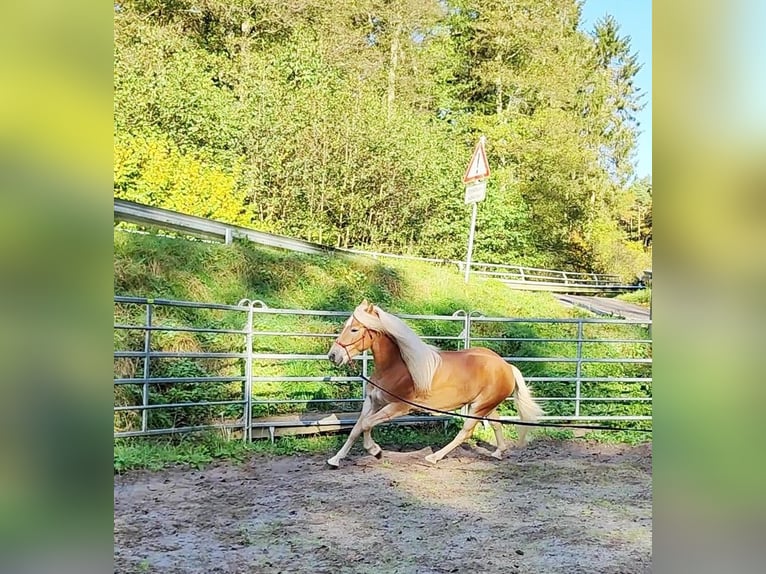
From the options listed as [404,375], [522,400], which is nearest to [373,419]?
[404,375]

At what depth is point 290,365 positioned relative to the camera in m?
2.78

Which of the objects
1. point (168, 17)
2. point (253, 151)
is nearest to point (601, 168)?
point (253, 151)

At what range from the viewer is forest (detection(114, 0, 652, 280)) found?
105 inches

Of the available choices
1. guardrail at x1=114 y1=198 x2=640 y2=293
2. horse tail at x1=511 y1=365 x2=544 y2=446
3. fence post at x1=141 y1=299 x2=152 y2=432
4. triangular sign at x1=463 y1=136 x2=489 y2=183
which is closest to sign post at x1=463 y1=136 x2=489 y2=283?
triangular sign at x1=463 y1=136 x2=489 y2=183

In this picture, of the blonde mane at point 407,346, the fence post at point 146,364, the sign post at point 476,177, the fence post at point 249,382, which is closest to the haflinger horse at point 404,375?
the blonde mane at point 407,346

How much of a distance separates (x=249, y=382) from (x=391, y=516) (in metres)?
0.94

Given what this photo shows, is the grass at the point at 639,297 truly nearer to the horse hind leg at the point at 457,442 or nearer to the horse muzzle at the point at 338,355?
the horse hind leg at the point at 457,442

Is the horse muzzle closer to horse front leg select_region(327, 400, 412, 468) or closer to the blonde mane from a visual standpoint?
the blonde mane

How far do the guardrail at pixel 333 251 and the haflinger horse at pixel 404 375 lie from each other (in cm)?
42

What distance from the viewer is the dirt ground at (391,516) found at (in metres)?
2.04

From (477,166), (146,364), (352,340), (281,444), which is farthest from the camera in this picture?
(477,166)

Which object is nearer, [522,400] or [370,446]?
[370,446]

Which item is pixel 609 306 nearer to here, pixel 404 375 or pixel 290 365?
pixel 404 375
